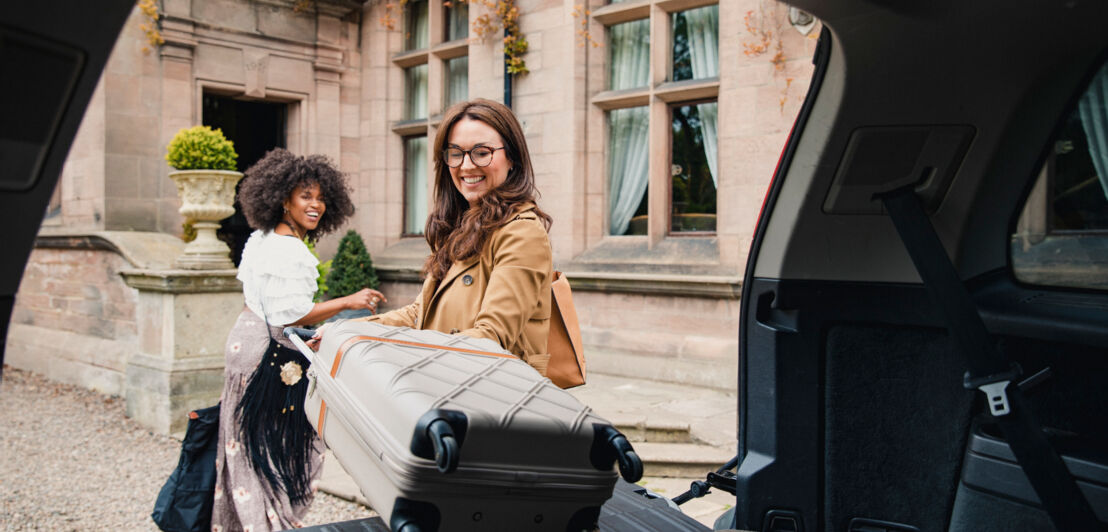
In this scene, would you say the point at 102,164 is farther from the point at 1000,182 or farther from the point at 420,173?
the point at 1000,182

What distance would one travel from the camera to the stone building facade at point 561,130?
276 inches

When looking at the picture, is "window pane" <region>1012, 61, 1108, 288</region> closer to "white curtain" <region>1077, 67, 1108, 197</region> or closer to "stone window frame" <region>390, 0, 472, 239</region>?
"white curtain" <region>1077, 67, 1108, 197</region>

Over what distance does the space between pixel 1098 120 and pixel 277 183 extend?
322cm

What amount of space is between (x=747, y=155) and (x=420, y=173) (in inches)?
189

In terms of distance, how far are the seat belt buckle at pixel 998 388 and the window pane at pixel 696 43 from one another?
6.12 m

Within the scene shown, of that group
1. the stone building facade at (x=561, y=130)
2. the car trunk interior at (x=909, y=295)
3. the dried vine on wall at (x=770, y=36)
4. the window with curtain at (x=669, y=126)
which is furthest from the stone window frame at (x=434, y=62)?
the car trunk interior at (x=909, y=295)

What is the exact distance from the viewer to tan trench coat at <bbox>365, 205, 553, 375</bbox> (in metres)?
1.91

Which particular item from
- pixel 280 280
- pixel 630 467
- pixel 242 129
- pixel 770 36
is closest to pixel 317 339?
pixel 630 467

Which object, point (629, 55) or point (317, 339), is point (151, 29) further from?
point (317, 339)

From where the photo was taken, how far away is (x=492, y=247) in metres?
2.05

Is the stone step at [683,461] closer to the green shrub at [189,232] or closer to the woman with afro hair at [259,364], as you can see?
the woman with afro hair at [259,364]

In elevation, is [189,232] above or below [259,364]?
above

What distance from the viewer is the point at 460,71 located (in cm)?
977

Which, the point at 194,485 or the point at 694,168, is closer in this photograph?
the point at 194,485
